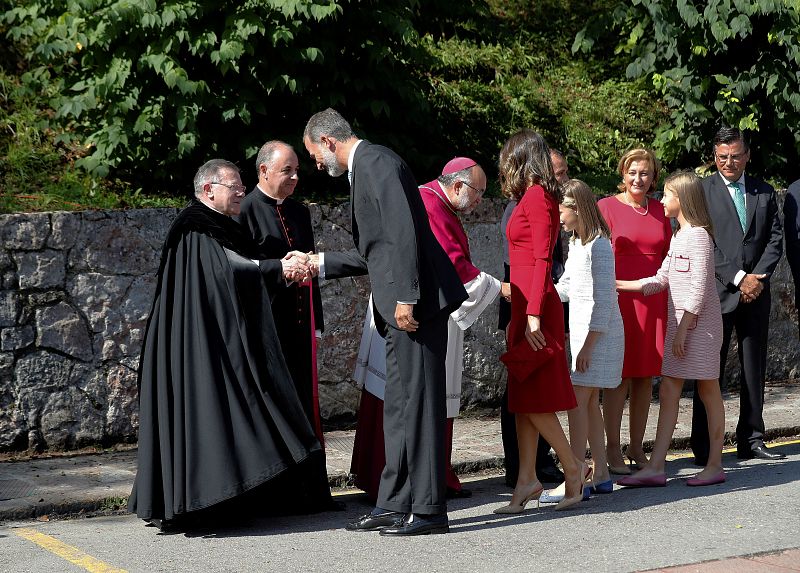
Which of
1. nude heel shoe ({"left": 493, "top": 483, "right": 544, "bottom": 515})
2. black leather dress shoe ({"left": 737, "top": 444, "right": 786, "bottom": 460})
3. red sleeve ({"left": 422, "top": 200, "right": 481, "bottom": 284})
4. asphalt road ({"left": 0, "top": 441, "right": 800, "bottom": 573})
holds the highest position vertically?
red sleeve ({"left": 422, "top": 200, "right": 481, "bottom": 284})

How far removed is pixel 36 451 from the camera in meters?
7.83

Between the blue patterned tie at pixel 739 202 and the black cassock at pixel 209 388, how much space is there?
3.44m

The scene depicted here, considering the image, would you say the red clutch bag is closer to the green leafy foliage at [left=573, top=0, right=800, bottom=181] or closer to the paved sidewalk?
the paved sidewalk

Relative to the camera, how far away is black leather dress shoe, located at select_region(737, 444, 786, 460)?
306 inches

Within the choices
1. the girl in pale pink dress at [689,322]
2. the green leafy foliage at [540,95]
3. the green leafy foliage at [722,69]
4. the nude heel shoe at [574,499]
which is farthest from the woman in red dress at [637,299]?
the green leafy foliage at [722,69]

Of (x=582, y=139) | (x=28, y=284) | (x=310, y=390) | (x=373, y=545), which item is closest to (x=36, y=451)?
(x=28, y=284)

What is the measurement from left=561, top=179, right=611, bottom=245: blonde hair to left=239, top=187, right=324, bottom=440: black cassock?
154cm

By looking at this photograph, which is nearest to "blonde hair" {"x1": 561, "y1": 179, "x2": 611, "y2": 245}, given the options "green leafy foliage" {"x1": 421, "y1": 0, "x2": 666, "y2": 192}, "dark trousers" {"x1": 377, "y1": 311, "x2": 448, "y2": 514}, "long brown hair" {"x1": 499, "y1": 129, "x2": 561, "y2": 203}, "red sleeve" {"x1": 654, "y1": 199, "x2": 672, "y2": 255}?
"long brown hair" {"x1": 499, "y1": 129, "x2": 561, "y2": 203}

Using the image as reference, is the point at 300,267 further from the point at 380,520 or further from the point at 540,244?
the point at 380,520

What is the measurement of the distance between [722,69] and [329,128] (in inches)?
275

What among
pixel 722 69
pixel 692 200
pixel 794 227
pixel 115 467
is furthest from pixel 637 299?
pixel 722 69

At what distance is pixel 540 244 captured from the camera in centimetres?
634

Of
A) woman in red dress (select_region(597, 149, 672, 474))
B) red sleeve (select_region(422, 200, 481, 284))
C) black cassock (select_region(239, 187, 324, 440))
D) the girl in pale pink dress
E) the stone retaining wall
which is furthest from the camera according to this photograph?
the stone retaining wall

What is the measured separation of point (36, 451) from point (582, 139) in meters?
6.64
